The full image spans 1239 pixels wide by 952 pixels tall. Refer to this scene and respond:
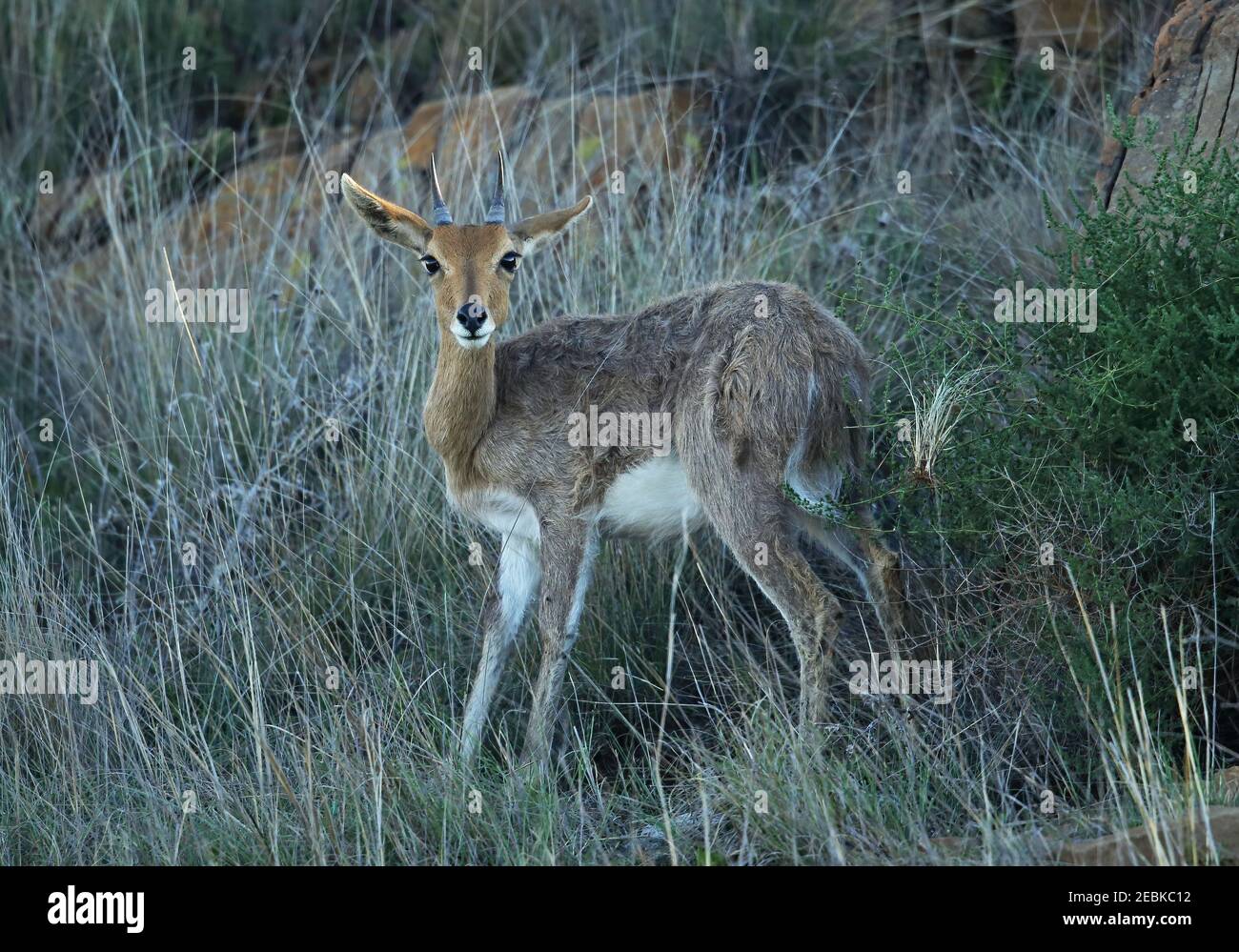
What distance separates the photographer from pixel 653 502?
18.9 feet

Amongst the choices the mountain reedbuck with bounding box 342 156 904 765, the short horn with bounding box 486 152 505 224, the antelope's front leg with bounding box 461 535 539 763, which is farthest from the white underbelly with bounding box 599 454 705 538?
the short horn with bounding box 486 152 505 224

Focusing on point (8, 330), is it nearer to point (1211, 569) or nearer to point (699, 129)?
point (699, 129)

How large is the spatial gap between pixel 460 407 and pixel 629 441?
2.47ft

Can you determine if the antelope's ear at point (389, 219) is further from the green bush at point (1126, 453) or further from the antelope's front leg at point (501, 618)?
the green bush at point (1126, 453)

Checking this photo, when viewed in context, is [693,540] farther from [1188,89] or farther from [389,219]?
[1188,89]

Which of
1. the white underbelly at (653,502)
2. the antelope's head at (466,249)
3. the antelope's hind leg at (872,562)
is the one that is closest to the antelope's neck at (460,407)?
the antelope's head at (466,249)

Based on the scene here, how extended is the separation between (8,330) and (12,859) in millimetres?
4717

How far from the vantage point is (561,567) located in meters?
5.79

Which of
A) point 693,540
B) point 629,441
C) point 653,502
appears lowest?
point 693,540

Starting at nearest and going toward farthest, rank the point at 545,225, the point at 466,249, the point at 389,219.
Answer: the point at 466,249 → the point at 389,219 → the point at 545,225

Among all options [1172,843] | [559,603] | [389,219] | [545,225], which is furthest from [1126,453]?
[389,219]

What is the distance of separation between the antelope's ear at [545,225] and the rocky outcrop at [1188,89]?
7.65 ft

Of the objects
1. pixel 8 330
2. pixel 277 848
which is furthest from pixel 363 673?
pixel 8 330

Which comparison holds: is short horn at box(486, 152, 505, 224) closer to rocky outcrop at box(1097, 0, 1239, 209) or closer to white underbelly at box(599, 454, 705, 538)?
white underbelly at box(599, 454, 705, 538)
